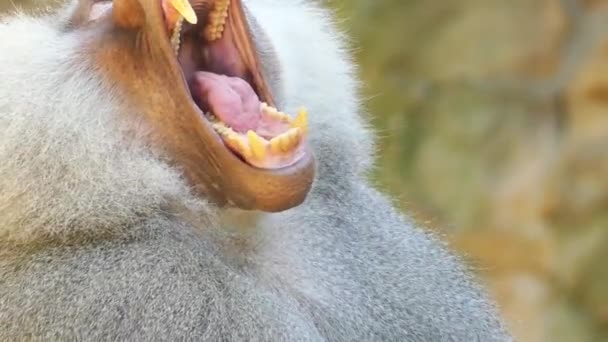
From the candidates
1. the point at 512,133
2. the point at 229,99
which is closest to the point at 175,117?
the point at 229,99

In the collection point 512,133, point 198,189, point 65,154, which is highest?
point 65,154

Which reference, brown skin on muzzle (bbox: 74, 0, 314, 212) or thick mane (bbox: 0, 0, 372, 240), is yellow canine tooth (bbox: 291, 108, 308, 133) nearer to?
brown skin on muzzle (bbox: 74, 0, 314, 212)

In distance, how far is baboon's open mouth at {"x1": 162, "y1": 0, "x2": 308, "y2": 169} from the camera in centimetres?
120

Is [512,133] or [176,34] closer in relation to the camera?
[176,34]

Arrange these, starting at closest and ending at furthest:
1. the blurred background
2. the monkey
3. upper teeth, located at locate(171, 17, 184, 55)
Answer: the monkey, upper teeth, located at locate(171, 17, 184, 55), the blurred background

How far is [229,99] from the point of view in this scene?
1.26 m

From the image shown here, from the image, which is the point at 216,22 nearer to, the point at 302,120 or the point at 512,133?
the point at 302,120

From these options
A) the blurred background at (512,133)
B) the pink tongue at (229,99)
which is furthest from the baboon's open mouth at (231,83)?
the blurred background at (512,133)

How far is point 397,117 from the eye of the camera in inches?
111

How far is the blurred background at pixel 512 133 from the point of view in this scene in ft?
9.27

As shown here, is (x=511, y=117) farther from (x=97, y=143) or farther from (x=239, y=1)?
(x=97, y=143)

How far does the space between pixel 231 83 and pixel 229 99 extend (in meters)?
0.04

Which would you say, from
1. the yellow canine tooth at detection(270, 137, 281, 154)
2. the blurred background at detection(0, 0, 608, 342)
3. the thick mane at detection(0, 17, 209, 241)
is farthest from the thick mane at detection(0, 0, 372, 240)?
the blurred background at detection(0, 0, 608, 342)

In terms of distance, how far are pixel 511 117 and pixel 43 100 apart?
1.96 m
